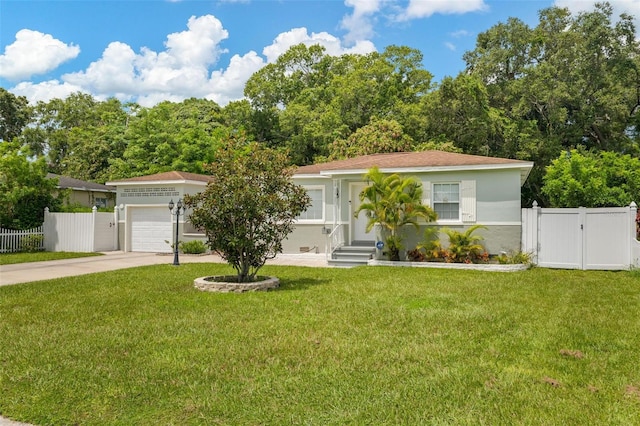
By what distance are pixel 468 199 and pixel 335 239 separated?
4.64 metres

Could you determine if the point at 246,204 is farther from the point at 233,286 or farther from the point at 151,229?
the point at 151,229

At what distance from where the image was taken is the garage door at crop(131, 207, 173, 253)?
1980 cm

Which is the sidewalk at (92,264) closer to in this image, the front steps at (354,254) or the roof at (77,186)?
the front steps at (354,254)

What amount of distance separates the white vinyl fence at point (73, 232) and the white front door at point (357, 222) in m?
11.1

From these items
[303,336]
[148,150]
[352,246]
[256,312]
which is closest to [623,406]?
[303,336]

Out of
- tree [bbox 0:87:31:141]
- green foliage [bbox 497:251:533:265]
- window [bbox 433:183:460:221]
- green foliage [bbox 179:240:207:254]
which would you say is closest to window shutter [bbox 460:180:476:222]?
window [bbox 433:183:460:221]

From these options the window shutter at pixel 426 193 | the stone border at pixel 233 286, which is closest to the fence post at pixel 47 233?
the stone border at pixel 233 286

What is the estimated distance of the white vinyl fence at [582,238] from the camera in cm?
1295

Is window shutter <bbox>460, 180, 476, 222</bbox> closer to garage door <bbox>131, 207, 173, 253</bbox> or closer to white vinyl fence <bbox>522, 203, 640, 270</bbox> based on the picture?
white vinyl fence <bbox>522, 203, 640, 270</bbox>

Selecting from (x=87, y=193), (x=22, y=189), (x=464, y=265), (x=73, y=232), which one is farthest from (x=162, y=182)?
(x=464, y=265)

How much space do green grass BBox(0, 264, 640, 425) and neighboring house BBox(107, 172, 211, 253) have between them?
33.8 ft

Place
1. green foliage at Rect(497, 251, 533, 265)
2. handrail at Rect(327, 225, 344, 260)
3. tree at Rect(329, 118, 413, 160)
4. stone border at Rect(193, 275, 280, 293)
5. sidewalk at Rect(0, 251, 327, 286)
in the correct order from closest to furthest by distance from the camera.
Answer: stone border at Rect(193, 275, 280, 293) → sidewalk at Rect(0, 251, 327, 286) → green foliage at Rect(497, 251, 533, 265) → handrail at Rect(327, 225, 344, 260) → tree at Rect(329, 118, 413, 160)

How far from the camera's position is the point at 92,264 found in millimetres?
15047

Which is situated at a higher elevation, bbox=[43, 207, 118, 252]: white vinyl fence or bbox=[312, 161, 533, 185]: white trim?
bbox=[312, 161, 533, 185]: white trim
